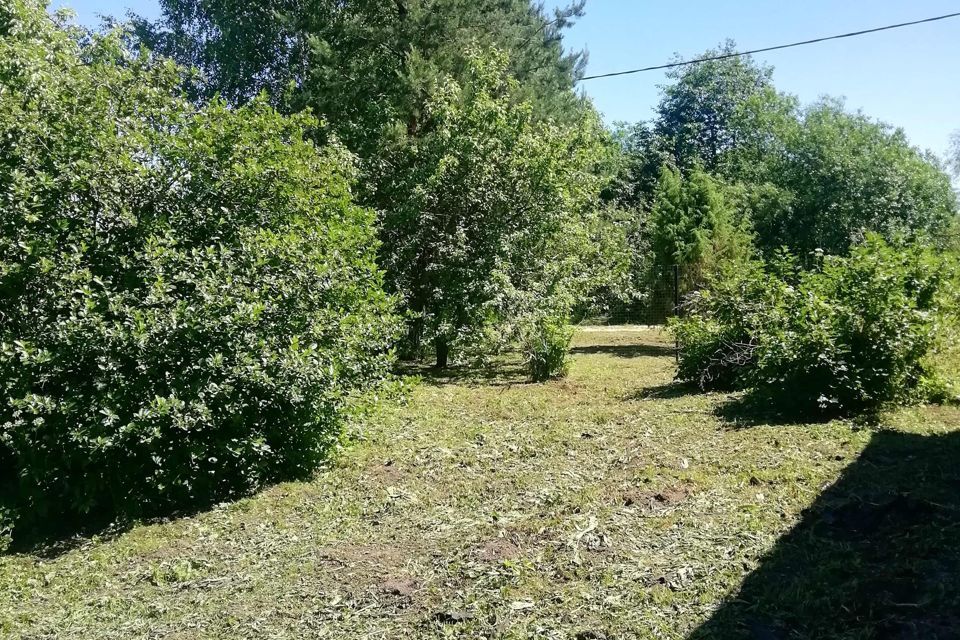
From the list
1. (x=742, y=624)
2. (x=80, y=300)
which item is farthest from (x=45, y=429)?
(x=742, y=624)

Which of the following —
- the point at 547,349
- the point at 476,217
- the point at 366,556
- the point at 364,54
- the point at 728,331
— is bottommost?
the point at 366,556

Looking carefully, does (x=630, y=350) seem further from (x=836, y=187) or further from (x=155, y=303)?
(x=155, y=303)

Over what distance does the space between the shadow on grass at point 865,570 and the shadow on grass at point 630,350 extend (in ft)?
33.0

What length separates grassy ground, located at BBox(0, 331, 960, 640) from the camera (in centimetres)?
322

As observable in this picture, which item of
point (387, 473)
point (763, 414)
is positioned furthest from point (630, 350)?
point (387, 473)

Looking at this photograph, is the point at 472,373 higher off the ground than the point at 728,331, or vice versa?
the point at 728,331

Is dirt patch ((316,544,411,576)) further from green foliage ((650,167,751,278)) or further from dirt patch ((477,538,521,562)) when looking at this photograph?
green foliage ((650,167,751,278))

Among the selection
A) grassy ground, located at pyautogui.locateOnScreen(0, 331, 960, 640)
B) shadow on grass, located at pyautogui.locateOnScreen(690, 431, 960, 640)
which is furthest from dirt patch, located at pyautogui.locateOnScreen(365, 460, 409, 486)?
shadow on grass, located at pyautogui.locateOnScreen(690, 431, 960, 640)

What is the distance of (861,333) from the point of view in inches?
242

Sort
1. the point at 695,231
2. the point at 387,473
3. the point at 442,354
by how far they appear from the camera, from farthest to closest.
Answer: the point at 695,231
the point at 442,354
the point at 387,473

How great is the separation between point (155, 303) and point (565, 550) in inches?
129

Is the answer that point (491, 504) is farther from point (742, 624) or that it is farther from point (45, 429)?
point (45, 429)

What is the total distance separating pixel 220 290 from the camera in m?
5.20

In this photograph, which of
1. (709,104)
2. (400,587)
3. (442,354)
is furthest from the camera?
(709,104)
